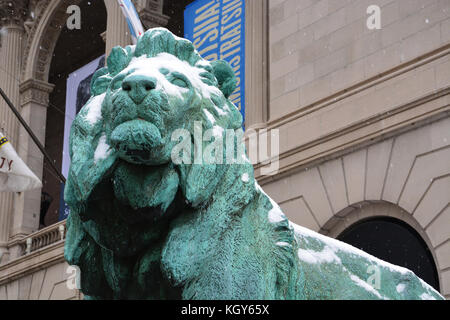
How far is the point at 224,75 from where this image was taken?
4426mm

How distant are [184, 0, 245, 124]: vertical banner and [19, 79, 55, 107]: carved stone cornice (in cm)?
957

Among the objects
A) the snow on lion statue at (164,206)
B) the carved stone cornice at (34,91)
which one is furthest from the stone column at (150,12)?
the snow on lion statue at (164,206)

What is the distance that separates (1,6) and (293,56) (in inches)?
604

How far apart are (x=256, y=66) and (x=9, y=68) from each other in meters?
13.2

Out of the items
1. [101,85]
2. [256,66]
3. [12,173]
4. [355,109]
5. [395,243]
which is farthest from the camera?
[12,173]

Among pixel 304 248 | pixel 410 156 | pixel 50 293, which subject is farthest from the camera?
pixel 50 293

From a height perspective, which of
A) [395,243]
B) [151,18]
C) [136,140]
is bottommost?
[136,140]

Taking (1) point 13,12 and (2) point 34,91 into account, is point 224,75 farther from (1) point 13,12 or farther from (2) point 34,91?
(1) point 13,12

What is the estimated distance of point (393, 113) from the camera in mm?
16062

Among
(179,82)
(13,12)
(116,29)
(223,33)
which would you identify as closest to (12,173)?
(116,29)

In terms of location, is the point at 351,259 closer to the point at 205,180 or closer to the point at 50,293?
the point at 205,180

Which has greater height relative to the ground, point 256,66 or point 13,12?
point 13,12
